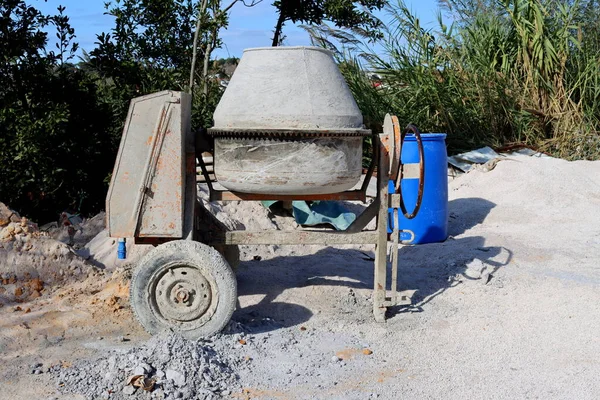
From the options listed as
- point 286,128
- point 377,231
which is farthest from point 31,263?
point 377,231

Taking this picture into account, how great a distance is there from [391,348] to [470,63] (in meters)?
6.33

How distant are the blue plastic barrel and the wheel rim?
2.67 m

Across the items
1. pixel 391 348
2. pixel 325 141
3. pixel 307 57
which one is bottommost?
pixel 391 348

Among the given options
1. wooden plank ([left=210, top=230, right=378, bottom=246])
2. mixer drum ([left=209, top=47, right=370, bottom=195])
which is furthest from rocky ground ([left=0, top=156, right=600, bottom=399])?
mixer drum ([left=209, top=47, right=370, bottom=195])

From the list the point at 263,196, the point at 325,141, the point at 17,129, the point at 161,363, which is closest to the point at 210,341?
the point at 161,363

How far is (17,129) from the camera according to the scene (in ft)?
19.6

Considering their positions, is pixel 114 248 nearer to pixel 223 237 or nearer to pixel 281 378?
pixel 223 237

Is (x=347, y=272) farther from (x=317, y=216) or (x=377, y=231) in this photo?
(x=317, y=216)

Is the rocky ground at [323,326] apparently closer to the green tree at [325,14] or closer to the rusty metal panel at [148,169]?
the rusty metal panel at [148,169]

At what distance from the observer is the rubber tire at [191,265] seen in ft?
13.4

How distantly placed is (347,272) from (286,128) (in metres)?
1.80

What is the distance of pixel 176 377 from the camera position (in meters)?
3.43

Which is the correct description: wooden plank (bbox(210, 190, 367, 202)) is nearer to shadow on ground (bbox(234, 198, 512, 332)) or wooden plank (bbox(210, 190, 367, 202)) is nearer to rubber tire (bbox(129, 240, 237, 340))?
rubber tire (bbox(129, 240, 237, 340))

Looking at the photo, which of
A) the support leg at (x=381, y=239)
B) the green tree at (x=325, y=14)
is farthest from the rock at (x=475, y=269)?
the green tree at (x=325, y=14)
